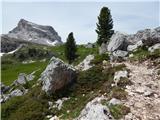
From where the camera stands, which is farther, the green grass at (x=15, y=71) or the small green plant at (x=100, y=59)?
the green grass at (x=15, y=71)

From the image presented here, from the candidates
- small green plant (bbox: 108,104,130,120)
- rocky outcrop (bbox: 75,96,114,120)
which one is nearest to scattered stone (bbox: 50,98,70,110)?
rocky outcrop (bbox: 75,96,114,120)

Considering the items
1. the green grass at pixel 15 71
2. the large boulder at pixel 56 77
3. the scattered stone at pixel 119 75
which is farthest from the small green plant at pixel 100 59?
the green grass at pixel 15 71

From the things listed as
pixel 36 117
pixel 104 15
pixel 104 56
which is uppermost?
pixel 104 15

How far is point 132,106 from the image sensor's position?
92.8 ft

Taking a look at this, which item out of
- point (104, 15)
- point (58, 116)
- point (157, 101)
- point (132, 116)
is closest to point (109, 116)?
point (132, 116)

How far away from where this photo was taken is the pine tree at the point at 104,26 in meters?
75.1

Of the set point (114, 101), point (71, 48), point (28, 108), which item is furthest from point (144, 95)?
point (71, 48)

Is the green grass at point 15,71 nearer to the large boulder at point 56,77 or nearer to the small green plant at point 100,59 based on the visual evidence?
the small green plant at point 100,59

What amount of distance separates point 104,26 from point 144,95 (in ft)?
151

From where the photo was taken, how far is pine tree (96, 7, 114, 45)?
75062 millimetres

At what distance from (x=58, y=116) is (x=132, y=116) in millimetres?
9311

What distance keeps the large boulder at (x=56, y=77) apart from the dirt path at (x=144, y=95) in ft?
20.9

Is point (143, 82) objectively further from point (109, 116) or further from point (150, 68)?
point (109, 116)

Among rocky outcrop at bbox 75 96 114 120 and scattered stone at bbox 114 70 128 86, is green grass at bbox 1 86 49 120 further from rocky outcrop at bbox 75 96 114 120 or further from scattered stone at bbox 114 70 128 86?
rocky outcrop at bbox 75 96 114 120
